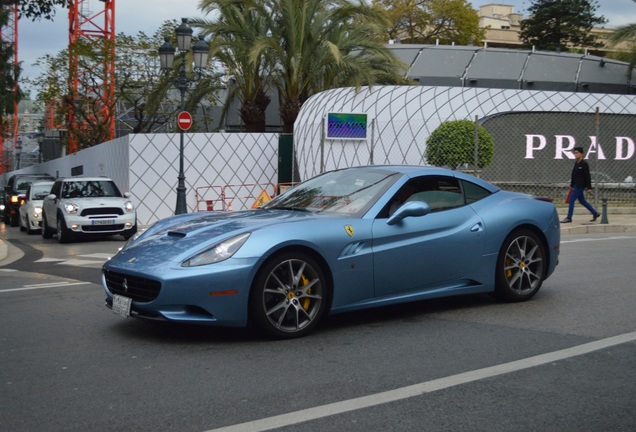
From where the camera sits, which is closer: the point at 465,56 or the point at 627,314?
the point at 627,314

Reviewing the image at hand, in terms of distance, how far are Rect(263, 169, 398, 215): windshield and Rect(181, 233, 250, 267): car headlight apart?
42.8 inches

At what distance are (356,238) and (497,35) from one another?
379ft

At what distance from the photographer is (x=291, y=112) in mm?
30484

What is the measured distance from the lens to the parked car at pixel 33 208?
2256 cm

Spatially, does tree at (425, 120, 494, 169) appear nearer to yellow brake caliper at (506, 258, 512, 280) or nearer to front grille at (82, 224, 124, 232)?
front grille at (82, 224, 124, 232)

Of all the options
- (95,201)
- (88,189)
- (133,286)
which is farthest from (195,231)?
(88,189)

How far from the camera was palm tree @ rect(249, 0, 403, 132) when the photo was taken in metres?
28.5

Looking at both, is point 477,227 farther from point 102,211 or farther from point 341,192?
point 102,211

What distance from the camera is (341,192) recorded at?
7.03 metres

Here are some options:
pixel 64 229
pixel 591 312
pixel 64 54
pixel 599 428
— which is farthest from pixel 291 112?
pixel 599 428

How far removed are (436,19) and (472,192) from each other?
6570 cm

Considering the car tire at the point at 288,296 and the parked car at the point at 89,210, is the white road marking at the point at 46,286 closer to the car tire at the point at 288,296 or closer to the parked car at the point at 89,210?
the car tire at the point at 288,296

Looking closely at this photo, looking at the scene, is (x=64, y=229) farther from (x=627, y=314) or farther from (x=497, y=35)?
(x=497, y=35)

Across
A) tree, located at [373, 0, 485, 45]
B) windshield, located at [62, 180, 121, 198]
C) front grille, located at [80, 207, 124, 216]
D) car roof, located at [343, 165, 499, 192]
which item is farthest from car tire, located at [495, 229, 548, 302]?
tree, located at [373, 0, 485, 45]
